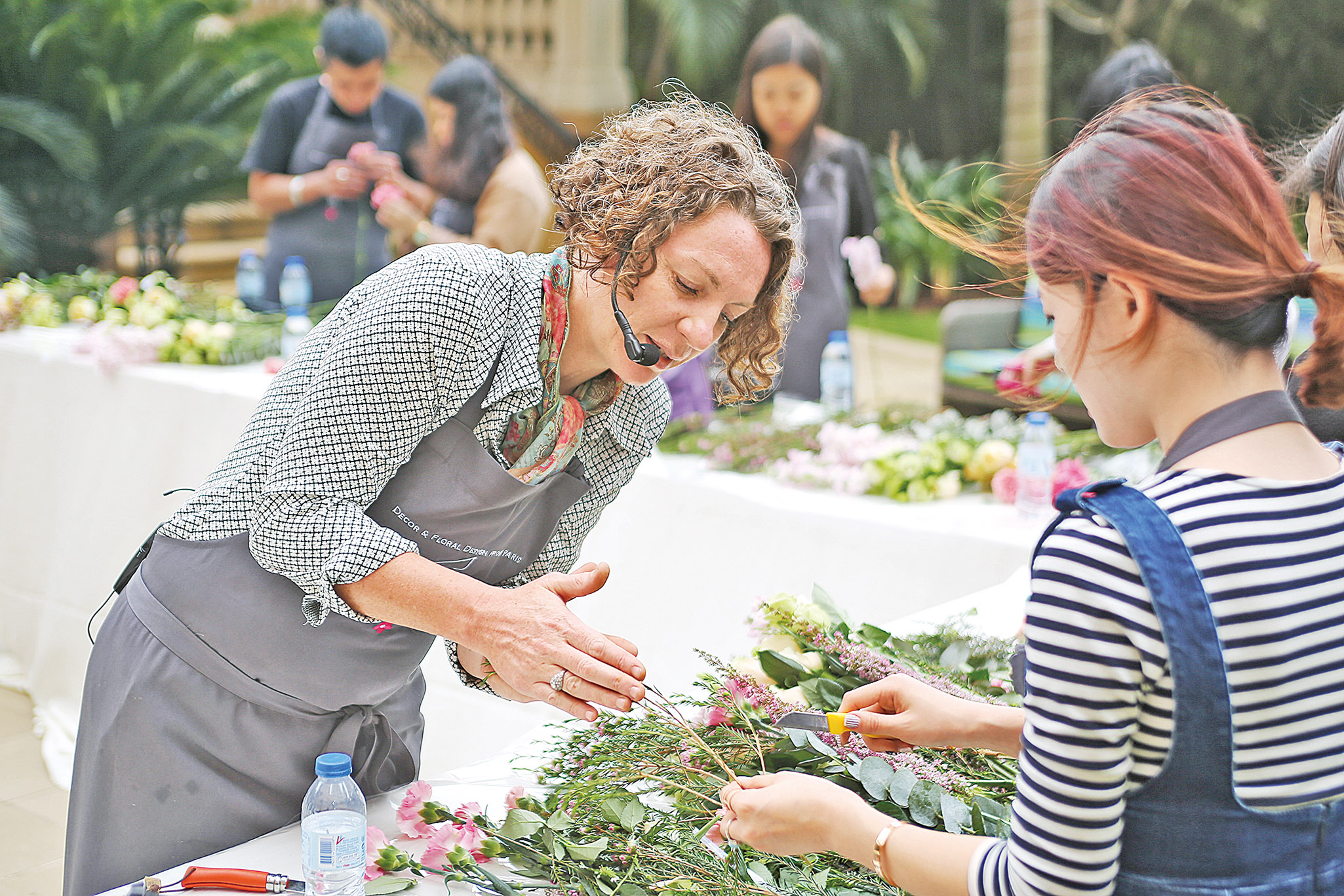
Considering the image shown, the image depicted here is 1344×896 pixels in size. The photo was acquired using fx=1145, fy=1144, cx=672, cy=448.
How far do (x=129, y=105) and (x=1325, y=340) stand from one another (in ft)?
30.4

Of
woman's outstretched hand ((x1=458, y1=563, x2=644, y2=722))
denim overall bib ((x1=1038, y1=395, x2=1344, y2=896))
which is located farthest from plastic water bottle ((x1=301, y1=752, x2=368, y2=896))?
denim overall bib ((x1=1038, y1=395, x2=1344, y2=896))

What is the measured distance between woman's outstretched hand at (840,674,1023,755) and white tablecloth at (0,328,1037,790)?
4.73ft

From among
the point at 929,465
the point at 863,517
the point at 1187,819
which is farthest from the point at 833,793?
the point at 929,465

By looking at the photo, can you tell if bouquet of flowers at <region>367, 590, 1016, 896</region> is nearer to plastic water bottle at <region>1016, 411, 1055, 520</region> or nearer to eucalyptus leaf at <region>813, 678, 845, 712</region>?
eucalyptus leaf at <region>813, 678, 845, 712</region>

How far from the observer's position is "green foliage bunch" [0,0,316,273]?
28.1 ft

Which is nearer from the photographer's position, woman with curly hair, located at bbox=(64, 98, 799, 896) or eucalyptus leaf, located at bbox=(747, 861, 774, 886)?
eucalyptus leaf, located at bbox=(747, 861, 774, 886)

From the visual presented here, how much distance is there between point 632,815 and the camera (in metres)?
1.32

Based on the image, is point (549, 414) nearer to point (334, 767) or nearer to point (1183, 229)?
point (334, 767)

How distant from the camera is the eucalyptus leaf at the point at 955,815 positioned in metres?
1.25

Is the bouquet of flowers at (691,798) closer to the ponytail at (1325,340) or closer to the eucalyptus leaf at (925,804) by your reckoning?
the eucalyptus leaf at (925,804)

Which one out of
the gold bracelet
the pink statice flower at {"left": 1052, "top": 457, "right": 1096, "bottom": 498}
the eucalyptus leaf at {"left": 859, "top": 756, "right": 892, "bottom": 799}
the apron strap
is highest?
the apron strap

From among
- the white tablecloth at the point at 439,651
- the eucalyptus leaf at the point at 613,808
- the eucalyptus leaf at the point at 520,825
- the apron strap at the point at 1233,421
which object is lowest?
the white tablecloth at the point at 439,651

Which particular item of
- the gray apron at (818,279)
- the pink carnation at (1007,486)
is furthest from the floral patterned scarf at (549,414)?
the gray apron at (818,279)

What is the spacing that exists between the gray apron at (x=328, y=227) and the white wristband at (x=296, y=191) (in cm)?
7
